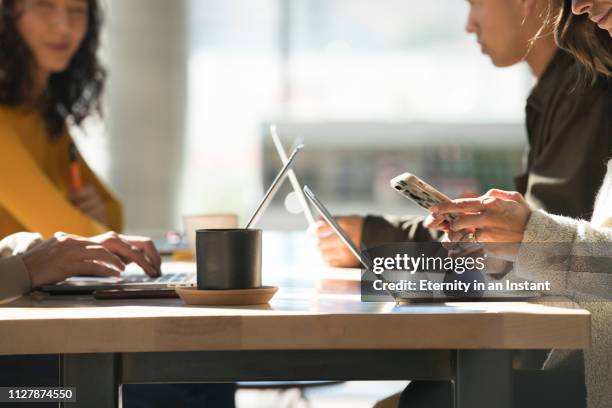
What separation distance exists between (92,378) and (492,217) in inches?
19.2

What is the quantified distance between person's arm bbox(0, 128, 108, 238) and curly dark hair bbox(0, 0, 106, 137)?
0.31 metres

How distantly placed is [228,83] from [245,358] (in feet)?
11.1

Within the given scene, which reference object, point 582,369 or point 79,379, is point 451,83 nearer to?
point 582,369

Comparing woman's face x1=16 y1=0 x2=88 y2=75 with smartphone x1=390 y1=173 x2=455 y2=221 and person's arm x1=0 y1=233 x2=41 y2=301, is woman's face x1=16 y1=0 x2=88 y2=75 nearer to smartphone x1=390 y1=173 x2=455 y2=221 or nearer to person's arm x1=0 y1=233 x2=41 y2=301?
person's arm x1=0 y1=233 x2=41 y2=301

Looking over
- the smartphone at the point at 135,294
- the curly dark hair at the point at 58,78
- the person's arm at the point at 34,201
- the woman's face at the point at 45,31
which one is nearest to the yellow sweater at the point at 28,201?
the person's arm at the point at 34,201

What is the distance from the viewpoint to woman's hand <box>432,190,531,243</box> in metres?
1.02

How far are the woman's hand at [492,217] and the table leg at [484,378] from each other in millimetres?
213

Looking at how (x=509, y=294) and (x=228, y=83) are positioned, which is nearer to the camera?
(x=509, y=294)

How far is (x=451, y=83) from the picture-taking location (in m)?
4.12

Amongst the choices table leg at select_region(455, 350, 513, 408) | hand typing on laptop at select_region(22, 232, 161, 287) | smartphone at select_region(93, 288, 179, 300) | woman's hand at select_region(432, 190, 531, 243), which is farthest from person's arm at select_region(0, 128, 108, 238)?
table leg at select_region(455, 350, 513, 408)

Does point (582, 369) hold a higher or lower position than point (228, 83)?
lower

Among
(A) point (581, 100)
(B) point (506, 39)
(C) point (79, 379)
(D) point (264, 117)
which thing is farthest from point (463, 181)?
(C) point (79, 379)

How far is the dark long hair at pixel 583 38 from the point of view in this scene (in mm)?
1319

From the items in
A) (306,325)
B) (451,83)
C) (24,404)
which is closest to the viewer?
(306,325)
